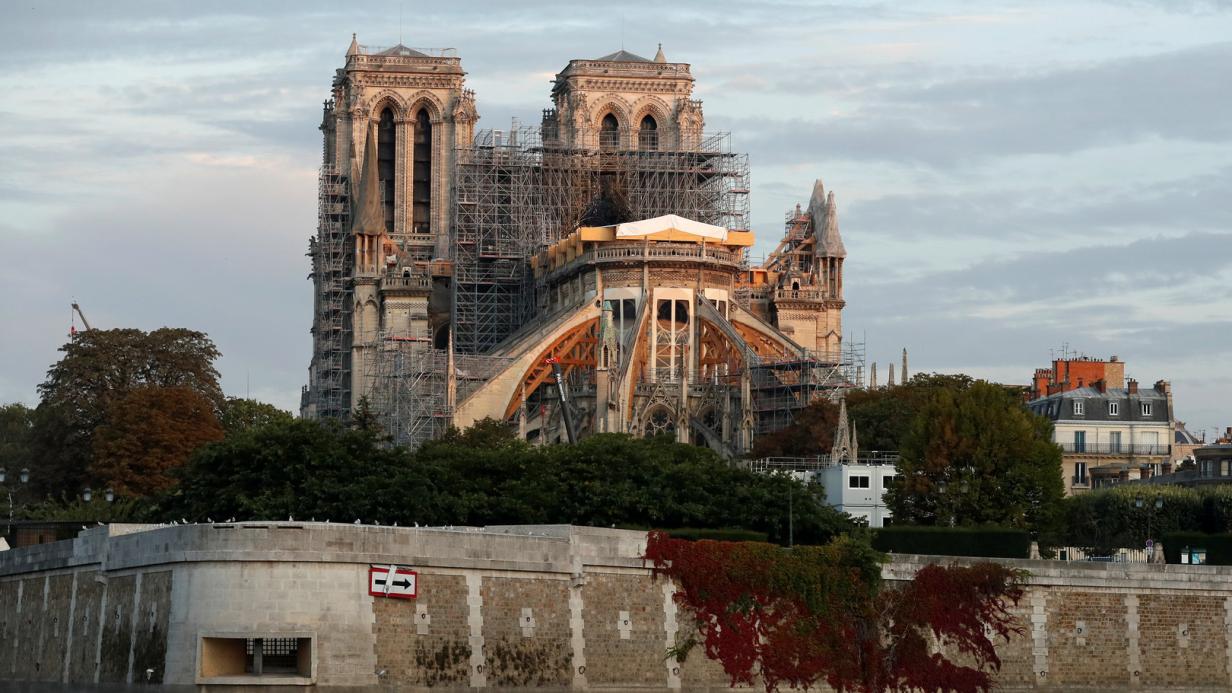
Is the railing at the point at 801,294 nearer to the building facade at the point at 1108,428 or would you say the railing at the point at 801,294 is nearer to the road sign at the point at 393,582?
the building facade at the point at 1108,428

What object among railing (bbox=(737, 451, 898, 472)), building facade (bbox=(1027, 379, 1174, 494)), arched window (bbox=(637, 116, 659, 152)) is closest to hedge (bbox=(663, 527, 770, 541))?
railing (bbox=(737, 451, 898, 472))

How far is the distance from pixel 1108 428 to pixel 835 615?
55.3m

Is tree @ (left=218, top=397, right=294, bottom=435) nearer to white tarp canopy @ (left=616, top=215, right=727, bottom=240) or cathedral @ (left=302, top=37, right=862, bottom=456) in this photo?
cathedral @ (left=302, top=37, right=862, bottom=456)

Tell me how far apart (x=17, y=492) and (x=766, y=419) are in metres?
30.0

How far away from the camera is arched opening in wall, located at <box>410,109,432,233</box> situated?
131 metres

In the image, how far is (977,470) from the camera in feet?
259

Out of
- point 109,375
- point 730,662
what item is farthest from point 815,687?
point 109,375

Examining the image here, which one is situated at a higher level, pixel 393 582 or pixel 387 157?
pixel 387 157

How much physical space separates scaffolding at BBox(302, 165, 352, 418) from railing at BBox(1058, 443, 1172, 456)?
1344 inches

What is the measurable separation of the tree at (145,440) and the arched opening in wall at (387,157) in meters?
42.4

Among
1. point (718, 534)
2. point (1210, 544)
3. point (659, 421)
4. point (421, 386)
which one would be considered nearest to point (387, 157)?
point (421, 386)

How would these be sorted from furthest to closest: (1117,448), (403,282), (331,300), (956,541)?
(331,300) → (403,282) → (1117,448) → (956,541)

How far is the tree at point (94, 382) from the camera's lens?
93.2m

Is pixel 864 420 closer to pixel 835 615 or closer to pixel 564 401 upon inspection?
pixel 564 401
